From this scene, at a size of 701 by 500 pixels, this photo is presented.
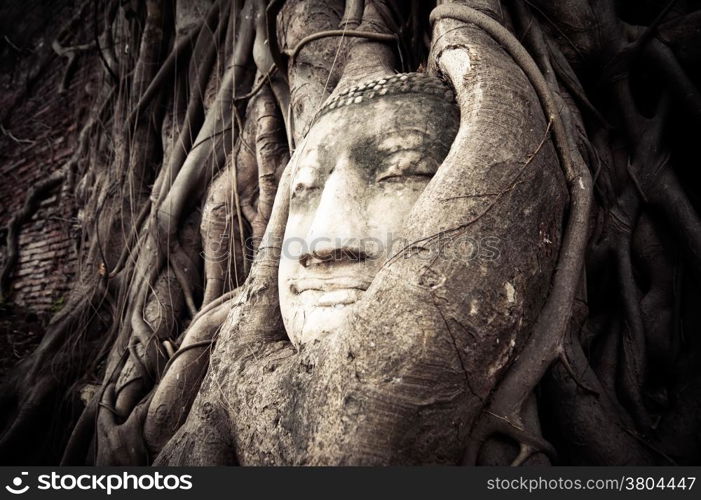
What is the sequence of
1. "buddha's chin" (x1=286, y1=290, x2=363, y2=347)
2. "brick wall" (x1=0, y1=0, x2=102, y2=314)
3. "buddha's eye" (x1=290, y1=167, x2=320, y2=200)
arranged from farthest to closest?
"brick wall" (x1=0, y1=0, x2=102, y2=314), "buddha's eye" (x1=290, y1=167, x2=320, y2=200), "buddha's chin" (x1=286, y1=290, x2=363, y2=347)

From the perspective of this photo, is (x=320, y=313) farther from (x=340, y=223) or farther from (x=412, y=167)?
(x=412, y=167)

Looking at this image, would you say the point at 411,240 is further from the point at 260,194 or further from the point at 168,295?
the point at 168,295

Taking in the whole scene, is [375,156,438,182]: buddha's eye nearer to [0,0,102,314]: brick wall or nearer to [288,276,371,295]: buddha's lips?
[288,276,371,295]: buddha's lips

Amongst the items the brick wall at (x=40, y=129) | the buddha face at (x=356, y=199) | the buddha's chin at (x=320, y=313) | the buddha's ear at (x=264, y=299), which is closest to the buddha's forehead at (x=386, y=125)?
the buddha face at (x=356, y=199)

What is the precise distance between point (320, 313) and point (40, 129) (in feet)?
15.4

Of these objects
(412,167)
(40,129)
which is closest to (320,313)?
(412,167)

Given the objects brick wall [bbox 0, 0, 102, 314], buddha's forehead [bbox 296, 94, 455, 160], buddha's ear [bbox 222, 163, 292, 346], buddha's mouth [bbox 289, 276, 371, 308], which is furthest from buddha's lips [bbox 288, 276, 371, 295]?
brick wall [bbox 0, 0, 102, 314]

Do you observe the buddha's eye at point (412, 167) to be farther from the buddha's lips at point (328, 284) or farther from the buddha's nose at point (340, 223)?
the buddha's lips at point (328, 284)

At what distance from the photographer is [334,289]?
46.0 inches

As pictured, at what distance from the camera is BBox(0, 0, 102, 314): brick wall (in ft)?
12.3

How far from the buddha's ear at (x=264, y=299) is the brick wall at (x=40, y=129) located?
2.84 m

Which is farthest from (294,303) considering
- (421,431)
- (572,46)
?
(572,46)

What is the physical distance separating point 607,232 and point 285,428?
1.23 m

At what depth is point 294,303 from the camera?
1.25 m
